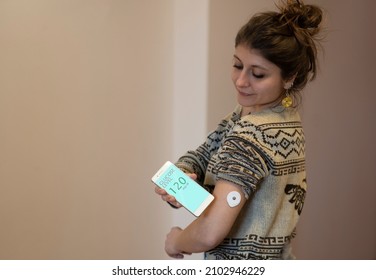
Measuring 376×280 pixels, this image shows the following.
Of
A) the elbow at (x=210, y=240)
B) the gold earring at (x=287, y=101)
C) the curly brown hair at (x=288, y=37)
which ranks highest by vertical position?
the curly brown hair at (x=288, y=37)

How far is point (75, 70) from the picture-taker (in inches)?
56.7

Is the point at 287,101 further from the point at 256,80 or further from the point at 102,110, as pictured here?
the point at 102,110

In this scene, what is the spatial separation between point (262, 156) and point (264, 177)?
5 centimetres

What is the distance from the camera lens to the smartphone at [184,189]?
2.95 feet

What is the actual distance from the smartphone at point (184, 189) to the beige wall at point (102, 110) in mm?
637

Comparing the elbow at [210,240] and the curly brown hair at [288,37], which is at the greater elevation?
the curly brown hair at [288,37]

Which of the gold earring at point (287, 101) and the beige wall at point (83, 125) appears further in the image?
the beige wall at point (83, 125)

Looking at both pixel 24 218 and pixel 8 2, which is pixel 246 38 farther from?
pixel 24 218

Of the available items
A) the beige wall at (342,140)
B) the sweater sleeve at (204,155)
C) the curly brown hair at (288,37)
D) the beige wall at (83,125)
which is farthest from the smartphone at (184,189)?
the beige wall at (342,140)

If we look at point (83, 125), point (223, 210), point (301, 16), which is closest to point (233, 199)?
point (223, 210)

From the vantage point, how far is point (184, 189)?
914 mm

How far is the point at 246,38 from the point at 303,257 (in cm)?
147

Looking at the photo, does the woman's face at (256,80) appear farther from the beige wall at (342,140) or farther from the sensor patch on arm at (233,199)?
the beige wall at (342,140)
